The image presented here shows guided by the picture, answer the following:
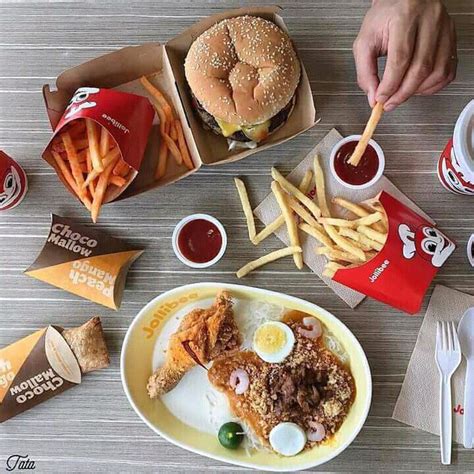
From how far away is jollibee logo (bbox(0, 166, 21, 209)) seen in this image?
72.6 inches

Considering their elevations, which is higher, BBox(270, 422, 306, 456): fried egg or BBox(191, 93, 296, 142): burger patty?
BBox(191, 93, 296, 142): burger patty

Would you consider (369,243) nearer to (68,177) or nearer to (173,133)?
(173,133)

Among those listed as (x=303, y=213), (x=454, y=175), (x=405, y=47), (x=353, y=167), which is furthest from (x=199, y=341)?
(x=405, y=47)

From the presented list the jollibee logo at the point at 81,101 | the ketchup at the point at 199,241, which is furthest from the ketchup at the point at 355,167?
the jollibee logo at the point at 81,101

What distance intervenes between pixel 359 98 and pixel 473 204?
1.56 feet

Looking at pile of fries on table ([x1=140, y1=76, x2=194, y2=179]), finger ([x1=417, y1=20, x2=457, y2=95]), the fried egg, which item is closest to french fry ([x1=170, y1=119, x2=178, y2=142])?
pile of fries on table ([x1=140, y1=76, x2=194, y2=179])

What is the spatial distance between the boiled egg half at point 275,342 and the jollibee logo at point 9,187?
857mm

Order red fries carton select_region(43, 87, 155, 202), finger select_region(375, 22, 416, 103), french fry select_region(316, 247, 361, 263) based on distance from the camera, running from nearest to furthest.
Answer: finger select_region(375, 22, 416, 103), red fries carton select_region(43, 87, 155, 202), french fry select_region(316, 247, 361, 263)

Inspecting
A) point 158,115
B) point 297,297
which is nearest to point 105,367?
point 297,297

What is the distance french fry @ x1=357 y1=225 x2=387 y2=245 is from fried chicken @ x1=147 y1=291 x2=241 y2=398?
0.44 m

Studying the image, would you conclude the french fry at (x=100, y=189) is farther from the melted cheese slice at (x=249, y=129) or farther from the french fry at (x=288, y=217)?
the french fry at (x=288, y=217)

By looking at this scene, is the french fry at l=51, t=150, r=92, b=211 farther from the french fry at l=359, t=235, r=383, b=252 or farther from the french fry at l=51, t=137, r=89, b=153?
the french fry at l=359, t=235, r=383, b=252

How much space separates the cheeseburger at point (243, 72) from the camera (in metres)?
1.74

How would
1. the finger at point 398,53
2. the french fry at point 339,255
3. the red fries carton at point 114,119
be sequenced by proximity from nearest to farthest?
the finger at point 398,53
the red fries carton at point 114,119
the french fry at point 339,255
